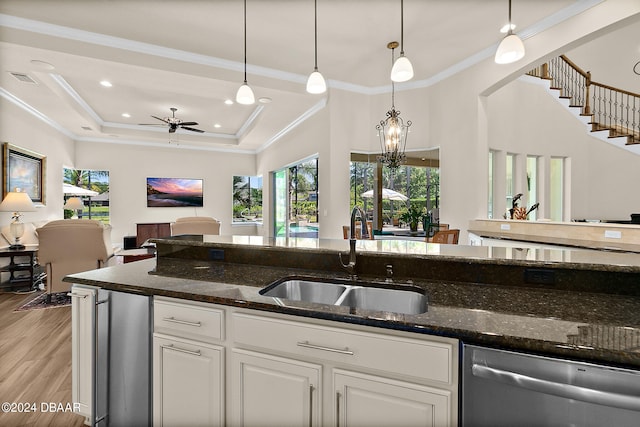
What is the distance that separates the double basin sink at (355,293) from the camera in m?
1.47

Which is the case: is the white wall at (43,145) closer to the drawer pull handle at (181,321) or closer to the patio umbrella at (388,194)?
the drawer pull handle at (181,321)

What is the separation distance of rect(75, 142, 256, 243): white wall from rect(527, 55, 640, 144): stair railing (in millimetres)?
7441

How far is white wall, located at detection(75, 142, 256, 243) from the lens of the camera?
25.7 ft

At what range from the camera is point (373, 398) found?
1101mm

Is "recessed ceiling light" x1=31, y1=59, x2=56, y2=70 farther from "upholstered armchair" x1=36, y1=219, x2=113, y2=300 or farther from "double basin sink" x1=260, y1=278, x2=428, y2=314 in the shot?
"double basin sink" x1=260, y1=278, x2=428, y2=314

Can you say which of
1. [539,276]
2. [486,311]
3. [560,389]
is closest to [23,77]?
[486,311]

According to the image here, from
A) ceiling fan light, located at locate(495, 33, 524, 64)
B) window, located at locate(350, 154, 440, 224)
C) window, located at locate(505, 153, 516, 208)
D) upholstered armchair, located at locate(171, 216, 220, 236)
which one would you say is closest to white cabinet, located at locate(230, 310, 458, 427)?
ceiling fan light, located at locate(495, 33, 524, 64)

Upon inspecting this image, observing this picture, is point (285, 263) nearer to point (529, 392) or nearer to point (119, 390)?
point (119, 390)

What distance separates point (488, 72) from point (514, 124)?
1662 millimetres

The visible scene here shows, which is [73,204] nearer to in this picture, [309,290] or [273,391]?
[309,290]

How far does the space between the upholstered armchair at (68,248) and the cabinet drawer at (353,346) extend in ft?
10.7

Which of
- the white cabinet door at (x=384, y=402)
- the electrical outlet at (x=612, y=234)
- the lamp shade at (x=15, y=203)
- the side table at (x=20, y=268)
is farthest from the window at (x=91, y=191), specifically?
the electrical outlet at (x=612, y=234)

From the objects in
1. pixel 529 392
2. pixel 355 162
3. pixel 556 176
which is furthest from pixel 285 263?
pixel 556 176

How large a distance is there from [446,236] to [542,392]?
105 inches
